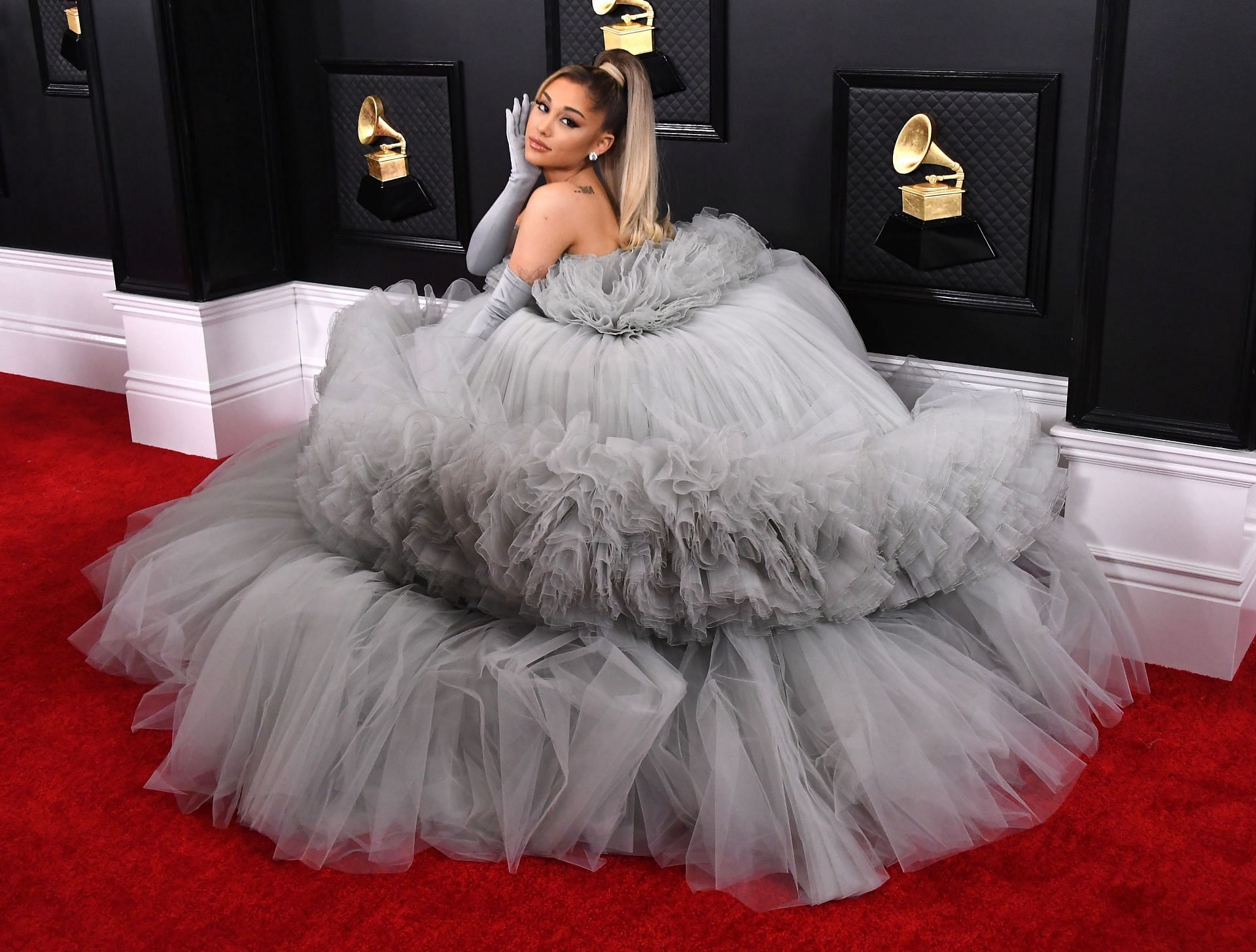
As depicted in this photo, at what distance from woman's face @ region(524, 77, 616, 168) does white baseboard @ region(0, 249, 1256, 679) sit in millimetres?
1020

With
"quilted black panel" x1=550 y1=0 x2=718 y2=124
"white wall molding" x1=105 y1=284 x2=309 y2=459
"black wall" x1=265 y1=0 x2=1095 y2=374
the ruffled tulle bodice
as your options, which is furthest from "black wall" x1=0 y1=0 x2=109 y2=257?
the ruffled tulle bodice

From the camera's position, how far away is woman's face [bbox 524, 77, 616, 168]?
8.64 ft

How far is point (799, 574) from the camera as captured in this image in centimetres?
225

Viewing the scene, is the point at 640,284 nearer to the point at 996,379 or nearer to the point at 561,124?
the point at 561,124

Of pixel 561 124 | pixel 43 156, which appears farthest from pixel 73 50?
pixel 561 124

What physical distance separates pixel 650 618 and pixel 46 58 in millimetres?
3618

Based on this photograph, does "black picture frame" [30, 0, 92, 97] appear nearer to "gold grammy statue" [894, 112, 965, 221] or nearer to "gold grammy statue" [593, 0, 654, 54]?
"gold grammy statue" [593, 0, 654, 54]

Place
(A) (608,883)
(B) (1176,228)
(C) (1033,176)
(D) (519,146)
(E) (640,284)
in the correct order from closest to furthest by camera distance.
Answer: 1. (A) (608,883)
2. (B) (1176,228)
3. (E) (640,284)
4. (D) (519,146)
5. (C) (1033,176)

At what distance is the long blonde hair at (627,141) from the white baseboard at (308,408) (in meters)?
0.83

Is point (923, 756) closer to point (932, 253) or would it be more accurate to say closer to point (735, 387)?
point (735, 387)

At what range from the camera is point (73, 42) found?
14.4ft

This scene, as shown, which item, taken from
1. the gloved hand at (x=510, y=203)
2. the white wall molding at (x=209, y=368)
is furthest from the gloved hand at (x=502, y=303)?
the white wall molding at (x=209, y=368)

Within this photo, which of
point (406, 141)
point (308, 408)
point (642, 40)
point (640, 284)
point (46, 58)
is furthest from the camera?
point (46, 58)

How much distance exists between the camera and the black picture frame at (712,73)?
3.21m
